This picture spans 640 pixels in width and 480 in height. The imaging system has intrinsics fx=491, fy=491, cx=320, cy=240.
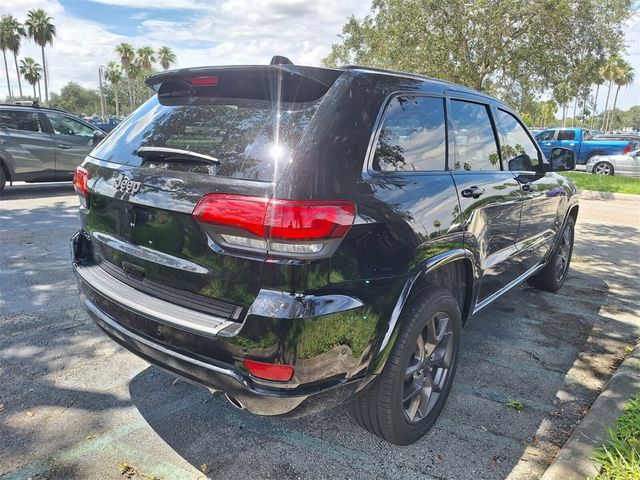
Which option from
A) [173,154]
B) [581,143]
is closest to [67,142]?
[173,154]

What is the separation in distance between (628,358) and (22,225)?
7476 millimetres

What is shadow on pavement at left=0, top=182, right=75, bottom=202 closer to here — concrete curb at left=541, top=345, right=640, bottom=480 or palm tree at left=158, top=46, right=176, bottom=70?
concrete curb at left=541, top=345, right=640, bottom=480

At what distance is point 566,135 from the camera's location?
20641 millimetres

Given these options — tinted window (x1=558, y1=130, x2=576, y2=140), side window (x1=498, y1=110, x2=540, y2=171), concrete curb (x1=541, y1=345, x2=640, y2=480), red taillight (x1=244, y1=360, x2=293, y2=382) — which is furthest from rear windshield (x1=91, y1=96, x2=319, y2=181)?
tinted window (x1=558, y1=130, x2=576, y2=140)

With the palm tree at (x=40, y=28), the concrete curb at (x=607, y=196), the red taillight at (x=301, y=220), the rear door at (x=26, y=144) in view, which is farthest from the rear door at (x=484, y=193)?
the palm tree at (x=40, y=28)

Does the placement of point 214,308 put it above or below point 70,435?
above

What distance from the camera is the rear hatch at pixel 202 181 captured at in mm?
1957

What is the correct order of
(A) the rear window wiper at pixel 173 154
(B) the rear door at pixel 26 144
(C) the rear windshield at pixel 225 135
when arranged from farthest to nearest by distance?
(B) the rear door at pixel 26 144
(A) the rear window wiper at pixel 173 154
(C) the rear windshield at pixel 225 135

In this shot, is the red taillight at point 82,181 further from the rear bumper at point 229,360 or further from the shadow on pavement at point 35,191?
the shadow on pavement at point 35,191

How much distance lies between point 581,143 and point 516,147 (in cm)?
1917

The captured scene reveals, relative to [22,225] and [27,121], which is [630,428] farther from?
[27,121]

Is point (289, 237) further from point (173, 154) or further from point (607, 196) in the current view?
point (607, 196)

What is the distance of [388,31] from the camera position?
15.8 m

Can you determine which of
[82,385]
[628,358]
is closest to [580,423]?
[628,358]
